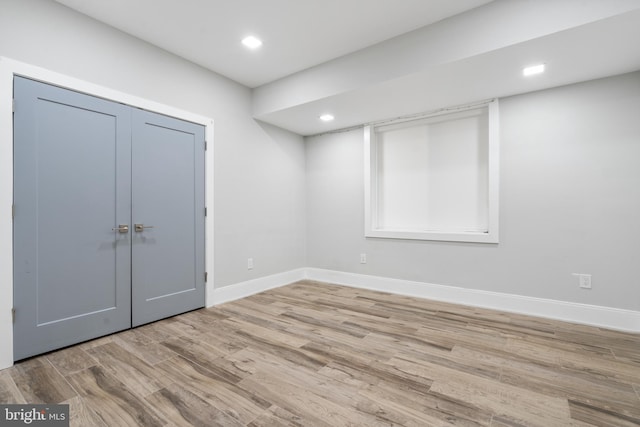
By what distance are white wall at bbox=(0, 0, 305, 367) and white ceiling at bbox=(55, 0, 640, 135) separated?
0.61ft

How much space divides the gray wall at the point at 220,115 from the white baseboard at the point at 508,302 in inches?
52.9

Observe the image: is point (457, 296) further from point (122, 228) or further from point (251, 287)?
point (122, 228)

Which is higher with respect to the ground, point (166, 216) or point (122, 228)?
point (166, 216)

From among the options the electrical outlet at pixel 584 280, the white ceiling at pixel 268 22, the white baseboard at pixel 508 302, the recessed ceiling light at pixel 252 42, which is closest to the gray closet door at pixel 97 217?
the white ceiling at pixel 268 22

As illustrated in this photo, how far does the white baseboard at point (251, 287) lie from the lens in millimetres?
3555

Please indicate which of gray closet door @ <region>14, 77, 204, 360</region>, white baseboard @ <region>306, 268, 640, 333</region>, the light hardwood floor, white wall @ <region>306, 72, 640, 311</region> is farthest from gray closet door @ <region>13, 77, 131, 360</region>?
white wall @ <region>306, 72, 640, 311</region>

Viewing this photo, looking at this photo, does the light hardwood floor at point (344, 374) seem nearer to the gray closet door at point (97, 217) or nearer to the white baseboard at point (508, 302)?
the white baseboard at point (508, 302)

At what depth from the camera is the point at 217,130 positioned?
3.59m

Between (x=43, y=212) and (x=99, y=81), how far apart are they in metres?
1.23

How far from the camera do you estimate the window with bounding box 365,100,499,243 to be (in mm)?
3549

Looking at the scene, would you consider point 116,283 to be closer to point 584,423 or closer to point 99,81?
point 99,81

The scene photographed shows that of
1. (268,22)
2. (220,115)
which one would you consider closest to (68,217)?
(220,115)

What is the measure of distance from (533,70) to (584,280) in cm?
212

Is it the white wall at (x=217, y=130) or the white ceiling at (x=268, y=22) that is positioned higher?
the white ceiling at (x=268, y=22)
